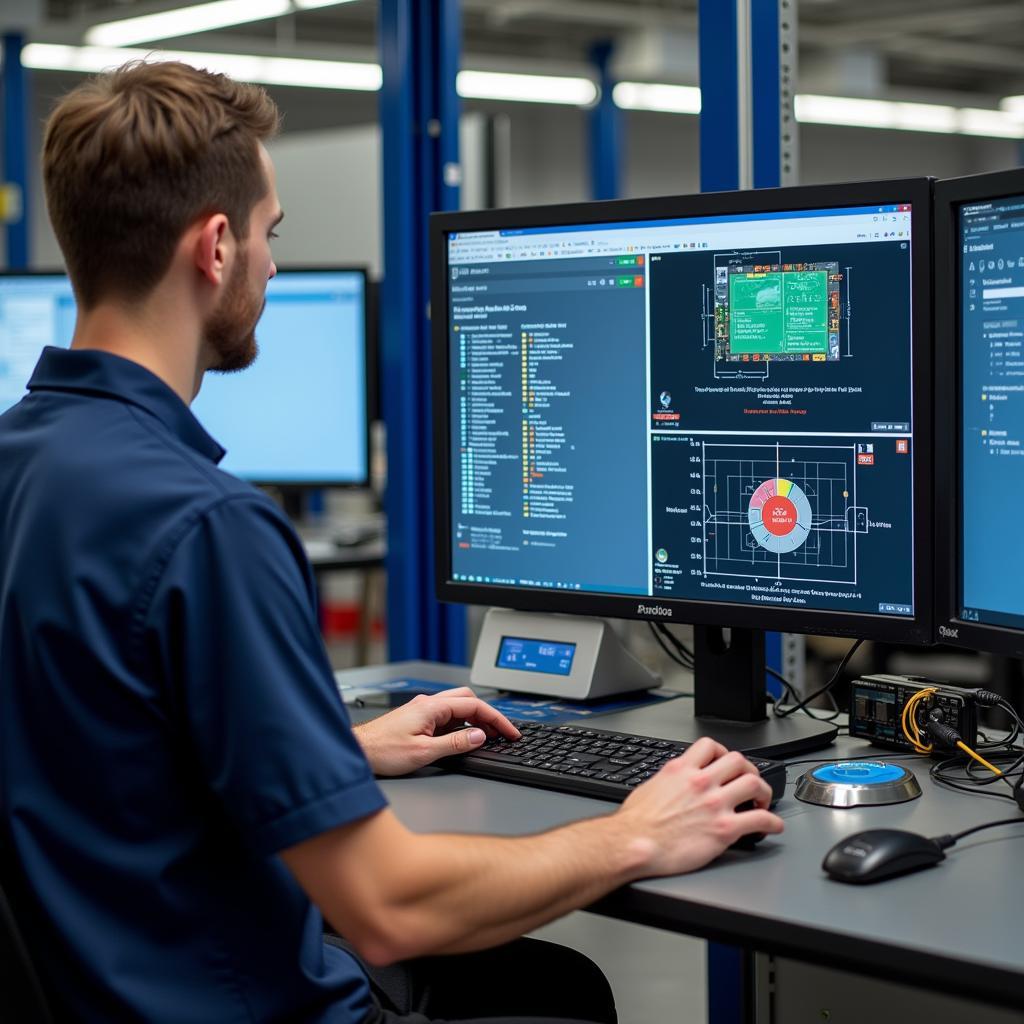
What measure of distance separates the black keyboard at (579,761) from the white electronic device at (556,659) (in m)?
0.20

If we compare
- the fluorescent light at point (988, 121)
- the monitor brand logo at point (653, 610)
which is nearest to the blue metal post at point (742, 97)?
the monitor brand logo at point (653, 610)

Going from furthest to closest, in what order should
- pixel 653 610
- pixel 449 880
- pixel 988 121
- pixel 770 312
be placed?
pixel 988 121, pixel 653 610, pixel 770 312, pixel 449 880

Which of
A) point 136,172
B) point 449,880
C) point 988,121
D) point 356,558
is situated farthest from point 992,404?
point 988,121

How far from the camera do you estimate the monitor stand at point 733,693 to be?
151 cm

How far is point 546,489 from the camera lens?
161 centimetres

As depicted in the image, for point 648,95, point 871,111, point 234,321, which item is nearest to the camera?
point 234,321

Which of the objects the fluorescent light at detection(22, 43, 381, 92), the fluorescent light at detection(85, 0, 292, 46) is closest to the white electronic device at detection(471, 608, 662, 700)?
the fluorescent light at detection(85, 0, 292, 46)

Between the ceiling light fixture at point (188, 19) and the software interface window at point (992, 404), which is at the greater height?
the ceiling light fixture at point (188, 19)

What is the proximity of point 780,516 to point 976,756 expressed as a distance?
11.9 inches

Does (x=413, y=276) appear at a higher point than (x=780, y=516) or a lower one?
higher

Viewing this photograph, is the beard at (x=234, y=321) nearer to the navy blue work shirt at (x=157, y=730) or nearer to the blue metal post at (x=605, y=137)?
the navy blue work shirt at (x=157, y=730)

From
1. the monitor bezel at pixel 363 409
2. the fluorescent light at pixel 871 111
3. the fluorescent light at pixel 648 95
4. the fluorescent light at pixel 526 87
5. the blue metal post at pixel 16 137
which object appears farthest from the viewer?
the fluorescent light at pixel 871 111

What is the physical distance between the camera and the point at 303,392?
2.96 metres

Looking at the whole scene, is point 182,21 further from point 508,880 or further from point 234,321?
point 508,880
